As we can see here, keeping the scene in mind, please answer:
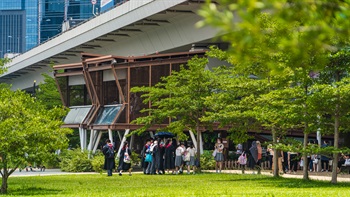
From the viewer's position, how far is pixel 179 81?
39.4 meters

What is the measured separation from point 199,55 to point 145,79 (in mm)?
4905

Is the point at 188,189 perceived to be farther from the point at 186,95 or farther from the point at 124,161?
the point at 186,95

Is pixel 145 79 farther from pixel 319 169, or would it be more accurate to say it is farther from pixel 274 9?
pixel 274 9

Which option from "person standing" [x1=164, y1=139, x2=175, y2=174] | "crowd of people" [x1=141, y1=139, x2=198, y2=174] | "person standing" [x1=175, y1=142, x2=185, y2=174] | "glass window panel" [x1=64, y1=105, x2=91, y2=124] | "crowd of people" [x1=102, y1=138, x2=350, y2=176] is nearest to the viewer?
"crowd of people" [x1=102, y1=138, x2=350, y2=176]

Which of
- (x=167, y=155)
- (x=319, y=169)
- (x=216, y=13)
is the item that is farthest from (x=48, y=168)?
(x=216, y=13)

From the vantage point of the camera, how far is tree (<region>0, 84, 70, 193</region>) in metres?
22.5

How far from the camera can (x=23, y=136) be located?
22.7 metres

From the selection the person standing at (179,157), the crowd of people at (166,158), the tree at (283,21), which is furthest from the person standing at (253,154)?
the tree at (283,21)

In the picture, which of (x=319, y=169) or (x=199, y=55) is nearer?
(x=319, y=169)

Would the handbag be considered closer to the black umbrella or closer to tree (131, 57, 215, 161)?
tree (131, 57, 215, 161)

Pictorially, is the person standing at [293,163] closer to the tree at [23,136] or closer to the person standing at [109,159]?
the person standing at [109,159]

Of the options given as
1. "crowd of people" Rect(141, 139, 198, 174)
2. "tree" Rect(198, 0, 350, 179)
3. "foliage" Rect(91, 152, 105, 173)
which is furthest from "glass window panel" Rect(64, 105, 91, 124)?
"tree" Rect(198, 0, 350, 179)

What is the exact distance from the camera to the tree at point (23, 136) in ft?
73.9

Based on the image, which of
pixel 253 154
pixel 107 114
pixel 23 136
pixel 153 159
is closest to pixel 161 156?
pixel 153 159
